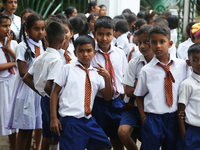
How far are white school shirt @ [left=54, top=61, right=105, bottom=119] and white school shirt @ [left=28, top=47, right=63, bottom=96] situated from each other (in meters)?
0.13

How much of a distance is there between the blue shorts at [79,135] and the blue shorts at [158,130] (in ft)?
1.07

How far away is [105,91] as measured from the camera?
8.23 feet

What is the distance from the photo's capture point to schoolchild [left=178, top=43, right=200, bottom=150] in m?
2.27

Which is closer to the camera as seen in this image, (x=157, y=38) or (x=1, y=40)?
(x=157, y=38)

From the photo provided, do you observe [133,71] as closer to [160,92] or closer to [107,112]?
[160,92]

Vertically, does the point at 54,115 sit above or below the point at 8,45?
below

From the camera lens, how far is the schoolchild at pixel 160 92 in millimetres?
2328

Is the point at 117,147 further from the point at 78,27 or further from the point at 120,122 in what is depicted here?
the point at 78,27

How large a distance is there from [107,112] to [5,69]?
123cm

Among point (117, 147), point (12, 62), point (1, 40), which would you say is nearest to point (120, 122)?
point (117, 147)

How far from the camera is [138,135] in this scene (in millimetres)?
2738

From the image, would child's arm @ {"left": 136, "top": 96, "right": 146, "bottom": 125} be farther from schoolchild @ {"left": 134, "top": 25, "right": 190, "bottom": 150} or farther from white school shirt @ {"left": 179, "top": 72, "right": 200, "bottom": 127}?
white school shirt @ {"left": 179, "top": 72, "right": 200, "bottom": 127}

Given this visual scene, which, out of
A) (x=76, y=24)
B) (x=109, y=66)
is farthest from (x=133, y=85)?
(x=76, y=24)

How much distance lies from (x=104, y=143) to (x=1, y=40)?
1.68 meters
